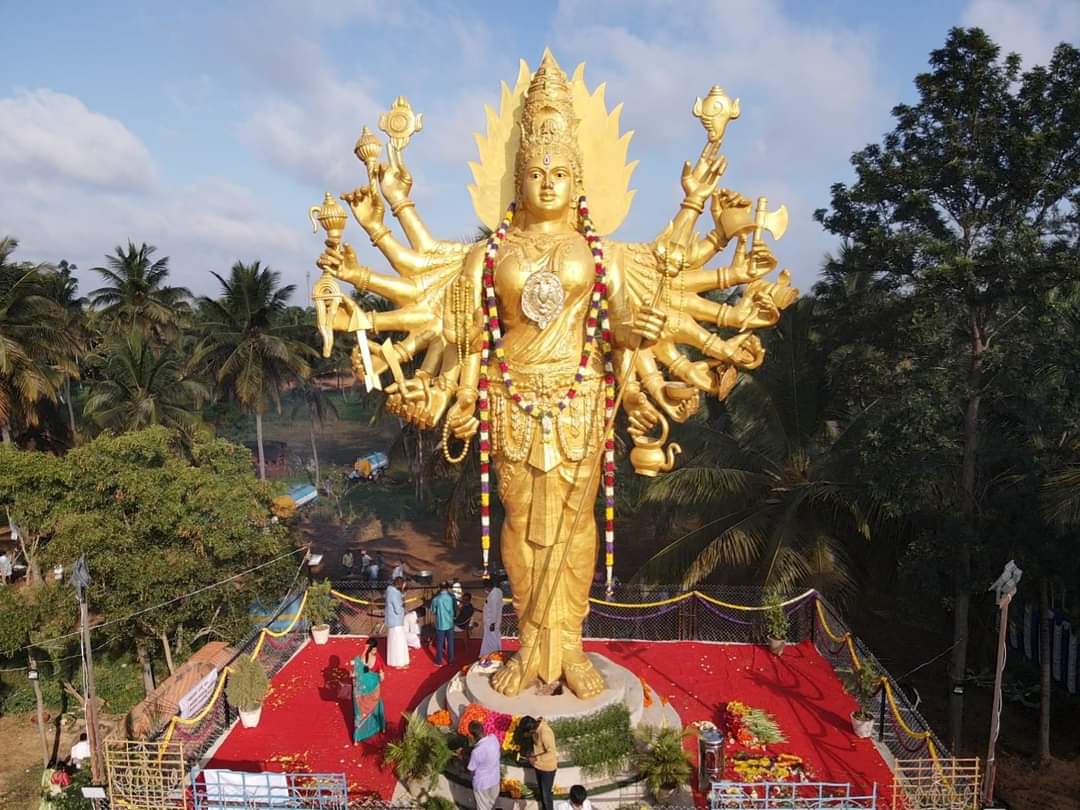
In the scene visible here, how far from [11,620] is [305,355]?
11.8 m

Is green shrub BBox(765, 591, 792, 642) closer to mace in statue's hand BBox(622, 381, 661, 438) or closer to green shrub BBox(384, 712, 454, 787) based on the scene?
mace in statue's hand BBox(622, 381, 661, 438)

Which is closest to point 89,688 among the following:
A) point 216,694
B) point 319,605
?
point 216,694

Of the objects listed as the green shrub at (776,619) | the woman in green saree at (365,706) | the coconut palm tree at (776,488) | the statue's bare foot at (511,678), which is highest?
the coconut palm tree at (776,488)

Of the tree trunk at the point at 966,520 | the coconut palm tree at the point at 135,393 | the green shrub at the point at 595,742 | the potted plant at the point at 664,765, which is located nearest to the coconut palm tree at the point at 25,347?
the coconut palm tree at the point at 135,393

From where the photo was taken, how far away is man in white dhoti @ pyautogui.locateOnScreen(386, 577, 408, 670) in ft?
34.0

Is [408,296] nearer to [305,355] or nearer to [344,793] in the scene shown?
[344,793]

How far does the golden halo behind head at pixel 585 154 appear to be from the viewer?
25.8 ft

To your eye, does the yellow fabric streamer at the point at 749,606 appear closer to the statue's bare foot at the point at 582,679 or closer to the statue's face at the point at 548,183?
the statue's bare foot at the point at 582,679

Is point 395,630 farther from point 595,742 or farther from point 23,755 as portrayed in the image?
point 23,755

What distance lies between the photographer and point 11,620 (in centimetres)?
1145

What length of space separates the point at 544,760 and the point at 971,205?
8467 millimetres

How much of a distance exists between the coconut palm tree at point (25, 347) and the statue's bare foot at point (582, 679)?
542 inches

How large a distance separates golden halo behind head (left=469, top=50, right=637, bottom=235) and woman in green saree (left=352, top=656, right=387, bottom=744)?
5.14 meters

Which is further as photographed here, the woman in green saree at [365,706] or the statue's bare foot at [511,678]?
the woman in green saree at [365,706]
